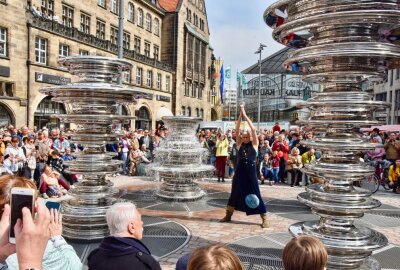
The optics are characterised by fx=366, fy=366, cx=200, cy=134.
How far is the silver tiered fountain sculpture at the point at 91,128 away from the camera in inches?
225

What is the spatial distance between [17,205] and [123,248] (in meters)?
1.18

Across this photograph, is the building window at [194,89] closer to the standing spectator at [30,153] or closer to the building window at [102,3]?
the building window at [102,3]

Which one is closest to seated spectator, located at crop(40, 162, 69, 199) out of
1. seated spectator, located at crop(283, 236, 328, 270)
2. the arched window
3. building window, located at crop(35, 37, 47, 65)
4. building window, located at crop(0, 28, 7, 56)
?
seated spectator, located at crop(283, 236, 328, 270)

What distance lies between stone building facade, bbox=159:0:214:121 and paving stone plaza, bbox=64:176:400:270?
37.5m

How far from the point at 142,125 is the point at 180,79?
32.7 ft

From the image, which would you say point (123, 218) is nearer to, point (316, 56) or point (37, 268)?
point (37, 268)

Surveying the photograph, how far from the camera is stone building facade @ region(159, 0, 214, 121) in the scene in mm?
46438

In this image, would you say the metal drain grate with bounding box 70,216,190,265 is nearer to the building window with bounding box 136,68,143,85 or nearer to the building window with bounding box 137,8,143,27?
the building window with bounding box 136,68,143,85

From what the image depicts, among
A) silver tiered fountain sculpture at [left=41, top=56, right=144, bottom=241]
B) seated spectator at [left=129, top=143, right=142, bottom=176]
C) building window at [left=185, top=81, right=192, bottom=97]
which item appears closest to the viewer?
silver tiered fountain sculpture at [left=41, top=56, right=144, bottom=241]

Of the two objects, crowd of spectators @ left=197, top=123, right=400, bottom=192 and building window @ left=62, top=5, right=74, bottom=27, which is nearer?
crowd of spectators @ left=197, top=123, right=400, bottom=192

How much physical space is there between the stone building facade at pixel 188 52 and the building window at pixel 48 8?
20197 mm

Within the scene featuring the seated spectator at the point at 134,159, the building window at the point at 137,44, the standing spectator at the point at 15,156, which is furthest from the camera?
the building window at the point at 137,44

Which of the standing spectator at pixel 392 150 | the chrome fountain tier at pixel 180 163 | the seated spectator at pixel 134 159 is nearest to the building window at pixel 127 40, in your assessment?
the seated spectator at pixel 134 159

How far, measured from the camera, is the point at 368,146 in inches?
149
